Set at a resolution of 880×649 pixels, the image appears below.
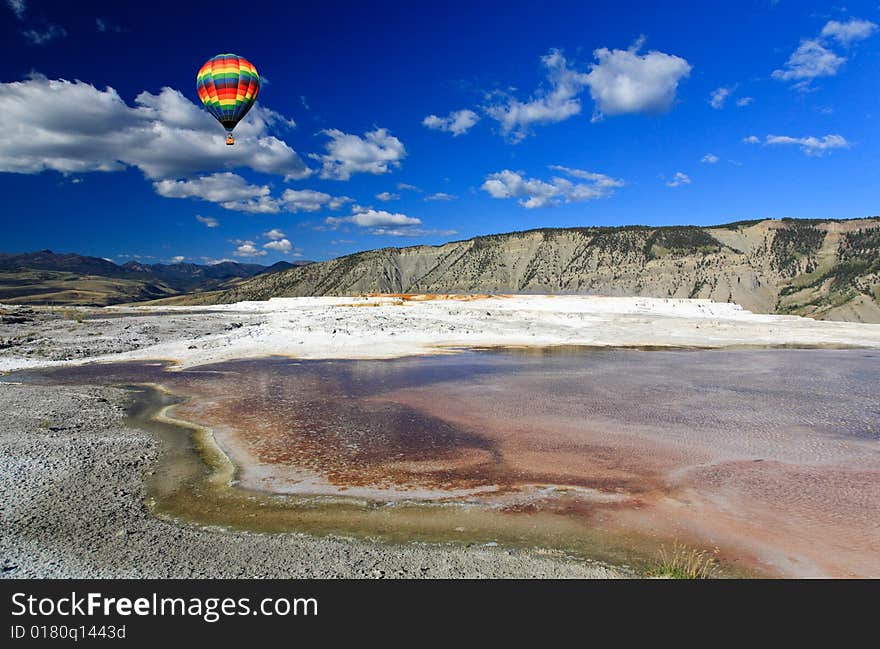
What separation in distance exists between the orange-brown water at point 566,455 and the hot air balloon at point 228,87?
21.3 metres

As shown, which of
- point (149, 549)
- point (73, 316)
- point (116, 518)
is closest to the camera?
point (149, 549)

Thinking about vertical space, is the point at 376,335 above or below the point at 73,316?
below

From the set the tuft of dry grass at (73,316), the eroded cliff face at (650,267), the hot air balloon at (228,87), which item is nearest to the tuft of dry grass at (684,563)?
the hot air balloon at (228,87)

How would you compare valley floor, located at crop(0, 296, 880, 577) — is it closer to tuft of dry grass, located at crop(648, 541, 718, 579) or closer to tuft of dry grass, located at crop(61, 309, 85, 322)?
tuft of dry grass, located at crop(648, 541, 718, 579)

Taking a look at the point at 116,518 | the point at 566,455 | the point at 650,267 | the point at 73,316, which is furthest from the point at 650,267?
the point at 116,518

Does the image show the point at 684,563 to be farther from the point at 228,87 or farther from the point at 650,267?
the point at 650,267

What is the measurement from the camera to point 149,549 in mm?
6984

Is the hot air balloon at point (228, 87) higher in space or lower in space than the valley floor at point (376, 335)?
higher

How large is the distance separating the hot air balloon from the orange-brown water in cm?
2126

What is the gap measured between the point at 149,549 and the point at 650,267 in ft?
379

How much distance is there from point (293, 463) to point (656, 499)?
7151 mm

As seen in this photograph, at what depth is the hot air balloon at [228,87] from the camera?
35500 millimetres

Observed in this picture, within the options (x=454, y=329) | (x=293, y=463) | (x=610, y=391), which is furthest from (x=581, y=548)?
(x=454, y=329)

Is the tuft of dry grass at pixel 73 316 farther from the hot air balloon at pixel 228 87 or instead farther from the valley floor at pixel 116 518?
the hot air balloon at pixel 228 87
